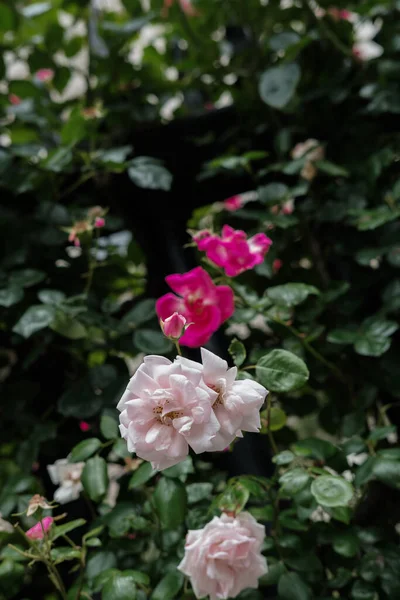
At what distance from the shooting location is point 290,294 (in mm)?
783

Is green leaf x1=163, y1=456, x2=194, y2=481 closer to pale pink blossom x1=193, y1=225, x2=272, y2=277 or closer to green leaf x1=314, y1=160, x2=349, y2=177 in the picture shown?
pale pink blossom x1=193, y1=225, x2=272, y2=277

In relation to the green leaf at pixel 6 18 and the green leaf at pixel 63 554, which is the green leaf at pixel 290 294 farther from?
the green leaf at pixel 6 18

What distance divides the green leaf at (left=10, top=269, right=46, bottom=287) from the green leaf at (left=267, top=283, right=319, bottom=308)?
15.8 inches

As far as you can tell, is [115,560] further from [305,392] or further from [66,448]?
[305,392]

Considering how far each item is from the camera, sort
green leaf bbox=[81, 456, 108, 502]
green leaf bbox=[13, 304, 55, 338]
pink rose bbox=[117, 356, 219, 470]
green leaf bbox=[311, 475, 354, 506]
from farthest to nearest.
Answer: green leaf bbox=[13, 304, 55, 338]
green leaf bbox=[81, 456, 108, 502]
green leaf bbox=[311, 475, 354, 506]
pink rose bbox=[117, 356, 219, 470]

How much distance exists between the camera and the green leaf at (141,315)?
2.93 feet

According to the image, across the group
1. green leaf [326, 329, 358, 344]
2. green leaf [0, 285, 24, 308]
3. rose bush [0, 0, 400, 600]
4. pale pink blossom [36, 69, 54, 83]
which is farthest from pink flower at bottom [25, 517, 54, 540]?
pale pink blossom [36, 69, 54, 83]

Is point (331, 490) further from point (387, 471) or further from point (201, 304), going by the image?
point (201, 304)

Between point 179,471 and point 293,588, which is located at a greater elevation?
point 179,471

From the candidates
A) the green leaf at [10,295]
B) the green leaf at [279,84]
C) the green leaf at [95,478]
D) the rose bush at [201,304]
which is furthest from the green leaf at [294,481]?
the green leaf at [279,84]

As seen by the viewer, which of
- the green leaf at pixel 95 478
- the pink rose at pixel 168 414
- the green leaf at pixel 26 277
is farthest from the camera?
the green leaf at pixel 26 277

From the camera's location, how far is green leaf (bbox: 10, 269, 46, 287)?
941 millimetres

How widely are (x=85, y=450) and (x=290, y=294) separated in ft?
1.12

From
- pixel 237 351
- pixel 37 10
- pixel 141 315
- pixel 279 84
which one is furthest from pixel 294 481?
pixel 37 10
